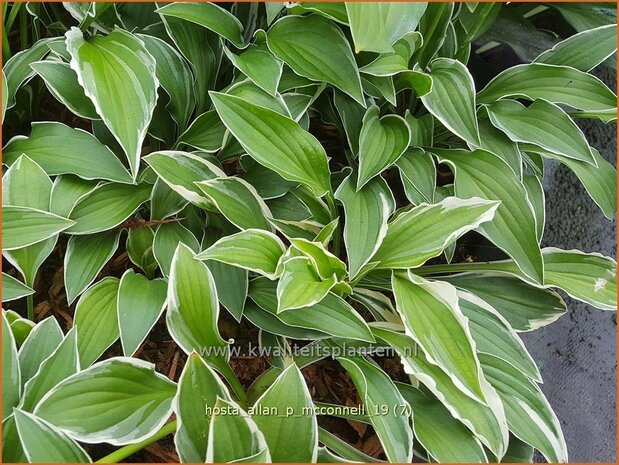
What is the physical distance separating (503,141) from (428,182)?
0.16 meters

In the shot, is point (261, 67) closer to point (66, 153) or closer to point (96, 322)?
point (66, 153)

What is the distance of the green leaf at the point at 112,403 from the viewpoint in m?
0.70

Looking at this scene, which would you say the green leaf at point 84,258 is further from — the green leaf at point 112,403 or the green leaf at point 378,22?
the green leaf at point 378,22

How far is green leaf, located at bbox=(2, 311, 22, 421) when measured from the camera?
0.71 m

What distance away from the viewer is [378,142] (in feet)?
2.83

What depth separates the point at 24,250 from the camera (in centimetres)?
82

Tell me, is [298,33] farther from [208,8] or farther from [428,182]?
[428,182]

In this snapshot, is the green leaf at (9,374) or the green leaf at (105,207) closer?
the green leaf at (9,374)

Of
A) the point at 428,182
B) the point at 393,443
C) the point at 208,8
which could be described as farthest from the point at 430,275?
the point at 208,8

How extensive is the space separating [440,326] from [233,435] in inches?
11.8

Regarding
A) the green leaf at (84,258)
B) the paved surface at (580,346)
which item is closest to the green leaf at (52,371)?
the green leaf at (84,258)

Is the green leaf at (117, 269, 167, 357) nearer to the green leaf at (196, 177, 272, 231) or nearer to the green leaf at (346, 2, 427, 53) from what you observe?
the green leaf at (196, 177, 272, 231)

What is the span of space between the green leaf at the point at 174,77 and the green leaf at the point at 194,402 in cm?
42

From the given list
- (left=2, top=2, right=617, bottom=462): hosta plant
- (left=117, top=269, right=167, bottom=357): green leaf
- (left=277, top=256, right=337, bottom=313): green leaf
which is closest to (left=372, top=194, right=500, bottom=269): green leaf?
(left=2, top=2, right=617, bottom=462): hosta plant
